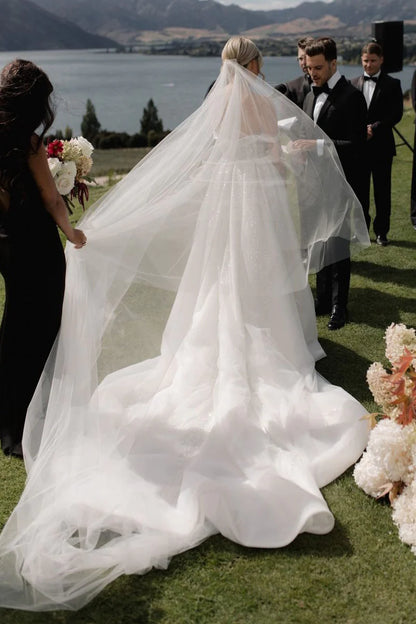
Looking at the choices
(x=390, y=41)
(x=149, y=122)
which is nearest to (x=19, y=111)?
(x=390, y=41)

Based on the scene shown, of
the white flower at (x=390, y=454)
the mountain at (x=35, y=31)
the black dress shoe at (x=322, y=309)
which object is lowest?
the black dress shoe at (x=322, y=309)

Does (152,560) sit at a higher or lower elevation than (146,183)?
lower

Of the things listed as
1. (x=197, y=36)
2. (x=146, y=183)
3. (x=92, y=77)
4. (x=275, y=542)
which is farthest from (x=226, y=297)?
(x=197, y=36)

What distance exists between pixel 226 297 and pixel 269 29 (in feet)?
287

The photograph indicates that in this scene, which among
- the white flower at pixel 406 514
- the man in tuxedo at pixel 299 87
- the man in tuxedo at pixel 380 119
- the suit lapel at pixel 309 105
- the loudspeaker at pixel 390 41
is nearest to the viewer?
the white flower at pixel 406 514

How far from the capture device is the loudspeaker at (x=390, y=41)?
27.5 feet

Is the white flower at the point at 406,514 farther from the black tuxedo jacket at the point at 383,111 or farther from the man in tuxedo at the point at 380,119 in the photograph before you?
the black tuxedo jacket at the point at 383,111

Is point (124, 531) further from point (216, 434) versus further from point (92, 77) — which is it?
point (92, 77)

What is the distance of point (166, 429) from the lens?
3.51 metres

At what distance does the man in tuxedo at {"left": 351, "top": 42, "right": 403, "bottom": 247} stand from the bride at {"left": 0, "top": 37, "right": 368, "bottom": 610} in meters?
2.83

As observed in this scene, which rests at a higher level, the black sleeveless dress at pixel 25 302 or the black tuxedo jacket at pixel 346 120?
the black tuxedo jacket at pixel 346 120

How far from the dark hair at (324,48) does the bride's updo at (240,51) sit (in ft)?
3.12

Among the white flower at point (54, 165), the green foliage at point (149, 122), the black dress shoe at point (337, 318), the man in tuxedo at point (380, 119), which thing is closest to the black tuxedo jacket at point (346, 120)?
the black dress shoe at point (337, 318)

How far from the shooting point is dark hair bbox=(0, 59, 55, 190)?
10.0 feet
